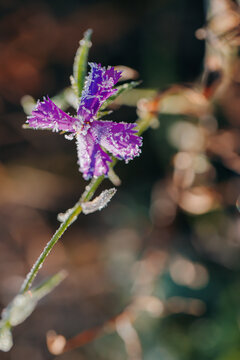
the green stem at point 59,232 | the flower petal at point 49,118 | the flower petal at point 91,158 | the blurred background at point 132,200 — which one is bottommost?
the blurred background at point 132,200

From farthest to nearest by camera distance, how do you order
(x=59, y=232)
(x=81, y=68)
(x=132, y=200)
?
(x=132, y=200)
(x=81, y=68)
(x=59, y=232)

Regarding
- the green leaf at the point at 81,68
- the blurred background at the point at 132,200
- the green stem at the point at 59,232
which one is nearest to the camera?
the green stem at the point at 59,232

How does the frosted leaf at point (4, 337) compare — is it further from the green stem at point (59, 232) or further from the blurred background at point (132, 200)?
the blurred background at point (132, 200)

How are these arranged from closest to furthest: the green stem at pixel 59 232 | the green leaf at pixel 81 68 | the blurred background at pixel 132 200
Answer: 1. the green stem at pixel 59 232
2. the green leaf at pixel 81 68
3. the blurred background at pixel 132 200

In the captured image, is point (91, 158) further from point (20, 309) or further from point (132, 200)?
point (132, 200)

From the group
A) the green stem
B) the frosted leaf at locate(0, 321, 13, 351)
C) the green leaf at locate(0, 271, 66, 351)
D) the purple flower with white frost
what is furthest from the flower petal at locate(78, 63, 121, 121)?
the frosted leaf at locate(0, 321, 13, 351)

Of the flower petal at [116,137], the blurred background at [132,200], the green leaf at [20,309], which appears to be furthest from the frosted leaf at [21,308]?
the blurred background at [132,200]

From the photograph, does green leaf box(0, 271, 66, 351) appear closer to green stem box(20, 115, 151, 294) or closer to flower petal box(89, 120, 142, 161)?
green stem box(20, 115, 151, 294)

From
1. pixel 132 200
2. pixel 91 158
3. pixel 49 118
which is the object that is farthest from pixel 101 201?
pixel 132 200
